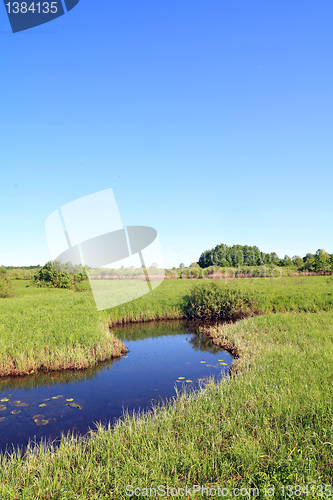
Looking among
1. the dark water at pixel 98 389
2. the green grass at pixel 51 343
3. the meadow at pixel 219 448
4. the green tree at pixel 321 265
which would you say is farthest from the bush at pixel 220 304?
the green tree at pixel 321 265

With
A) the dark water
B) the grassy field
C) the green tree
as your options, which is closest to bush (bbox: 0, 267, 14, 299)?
the grassy field

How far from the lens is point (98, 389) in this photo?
35.5ft

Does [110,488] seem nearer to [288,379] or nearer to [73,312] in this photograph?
[288,379]

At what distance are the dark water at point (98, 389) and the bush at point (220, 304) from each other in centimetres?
618

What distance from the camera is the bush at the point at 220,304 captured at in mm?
22734

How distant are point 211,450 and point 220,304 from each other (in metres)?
17.7

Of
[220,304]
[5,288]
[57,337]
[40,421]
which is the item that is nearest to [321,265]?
[220,304]

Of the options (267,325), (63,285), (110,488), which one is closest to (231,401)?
(110,488)

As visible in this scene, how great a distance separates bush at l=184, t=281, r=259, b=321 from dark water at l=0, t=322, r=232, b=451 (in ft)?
20.3

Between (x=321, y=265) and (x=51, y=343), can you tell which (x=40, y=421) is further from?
(x=321, y=265)

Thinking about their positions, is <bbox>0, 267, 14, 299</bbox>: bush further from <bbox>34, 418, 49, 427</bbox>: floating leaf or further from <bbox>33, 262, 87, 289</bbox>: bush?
<bbox>34, 418, 49, 427</bbox>: floating leaf

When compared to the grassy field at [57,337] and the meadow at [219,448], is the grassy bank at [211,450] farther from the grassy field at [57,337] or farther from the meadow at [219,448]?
the grassy field at [57,337]

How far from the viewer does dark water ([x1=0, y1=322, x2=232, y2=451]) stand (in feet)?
27.1

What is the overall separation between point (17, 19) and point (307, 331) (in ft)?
54.2
